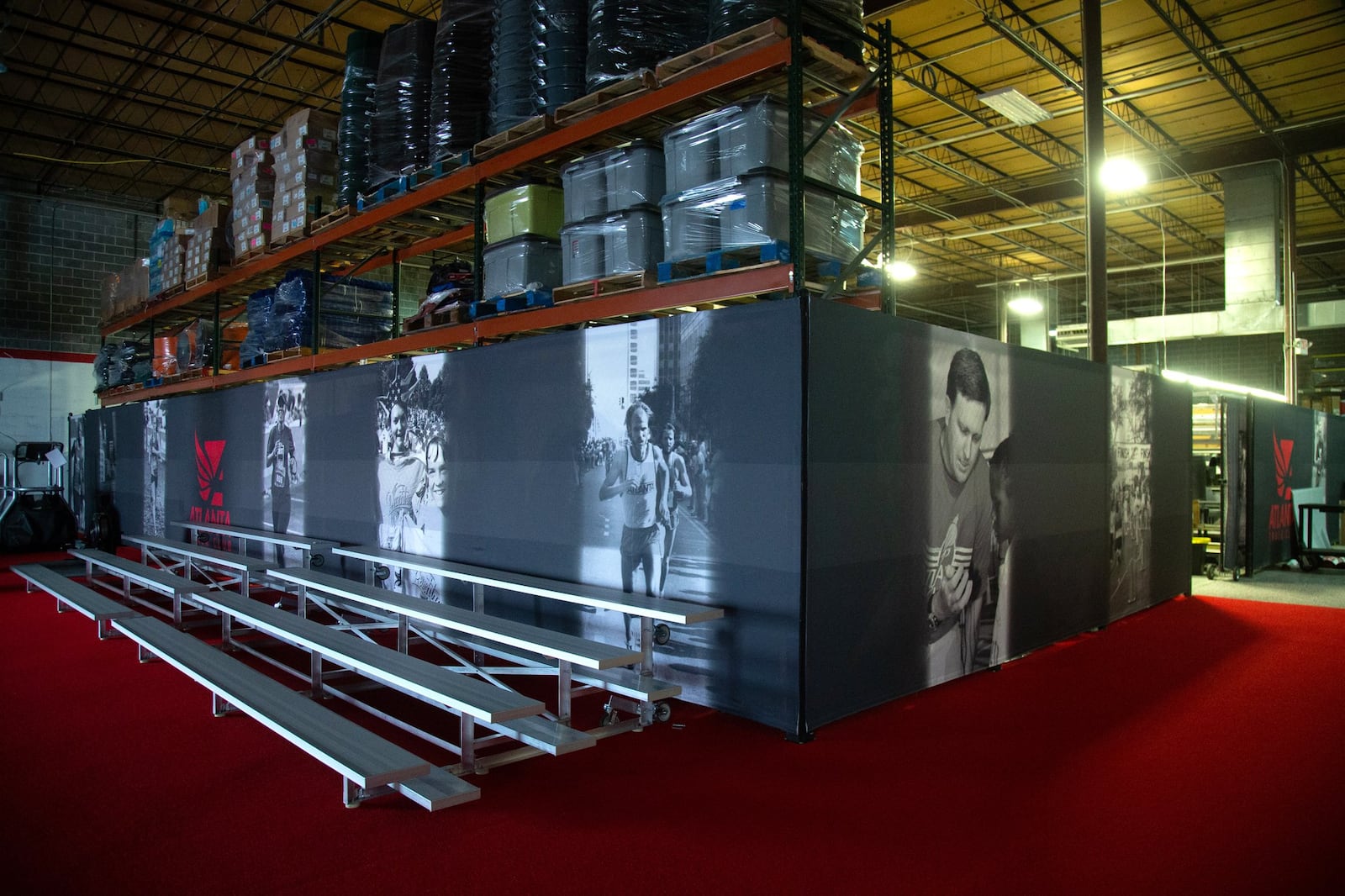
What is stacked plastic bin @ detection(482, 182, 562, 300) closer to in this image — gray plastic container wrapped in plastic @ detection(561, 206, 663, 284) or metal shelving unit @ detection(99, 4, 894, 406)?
metal shelving unit @ detection(99, 4, 894, 406)

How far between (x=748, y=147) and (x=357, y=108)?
15.7 ft

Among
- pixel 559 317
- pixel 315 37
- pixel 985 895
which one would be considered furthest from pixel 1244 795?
pixel 315 37

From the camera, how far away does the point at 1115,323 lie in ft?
49.5

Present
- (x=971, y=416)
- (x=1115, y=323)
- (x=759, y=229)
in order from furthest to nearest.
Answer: (x=1115, y=323) → (x=971, y=416) → (x=759, y=229)

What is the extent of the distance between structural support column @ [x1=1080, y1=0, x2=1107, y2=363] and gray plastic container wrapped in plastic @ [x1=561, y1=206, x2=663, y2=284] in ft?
16.9

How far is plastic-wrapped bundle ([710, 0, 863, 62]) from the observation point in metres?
4.73

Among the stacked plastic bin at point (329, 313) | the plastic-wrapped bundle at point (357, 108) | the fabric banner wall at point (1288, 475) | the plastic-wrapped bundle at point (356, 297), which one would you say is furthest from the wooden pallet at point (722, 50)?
the fabric banner wall at point (1288, 475)

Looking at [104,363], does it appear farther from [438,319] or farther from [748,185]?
[748,185]

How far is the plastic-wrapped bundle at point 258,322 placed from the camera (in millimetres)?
9656

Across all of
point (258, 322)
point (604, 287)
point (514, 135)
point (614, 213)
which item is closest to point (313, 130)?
point (258, 322)

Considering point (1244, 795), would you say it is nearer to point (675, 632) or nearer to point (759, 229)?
point (675, 632)

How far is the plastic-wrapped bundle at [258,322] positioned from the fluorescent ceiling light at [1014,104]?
917 centimetres

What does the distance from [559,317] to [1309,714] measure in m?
5.19

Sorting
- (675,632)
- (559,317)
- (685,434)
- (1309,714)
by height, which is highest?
(559,317)
